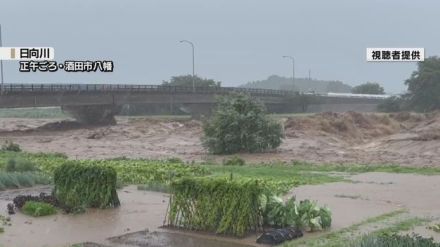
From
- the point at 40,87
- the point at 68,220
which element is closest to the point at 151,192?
the point at 68,220

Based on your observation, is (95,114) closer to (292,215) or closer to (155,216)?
(155,216)

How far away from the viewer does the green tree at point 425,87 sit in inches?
3799

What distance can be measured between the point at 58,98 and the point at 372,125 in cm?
3563

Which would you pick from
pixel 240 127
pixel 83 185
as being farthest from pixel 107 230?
pixel 240 127

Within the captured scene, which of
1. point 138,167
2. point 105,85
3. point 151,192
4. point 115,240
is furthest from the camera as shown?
point 105,85

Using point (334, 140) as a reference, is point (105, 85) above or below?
above

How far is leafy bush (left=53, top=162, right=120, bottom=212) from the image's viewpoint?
15102 mm

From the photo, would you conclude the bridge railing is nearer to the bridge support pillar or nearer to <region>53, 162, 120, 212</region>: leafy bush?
the bridge support pillar

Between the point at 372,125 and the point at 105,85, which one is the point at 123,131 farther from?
the point at 372,125

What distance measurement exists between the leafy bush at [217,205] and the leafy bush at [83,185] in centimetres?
280

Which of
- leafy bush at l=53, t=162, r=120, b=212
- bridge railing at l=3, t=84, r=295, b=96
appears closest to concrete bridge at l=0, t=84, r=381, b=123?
bridge railing at l=3, t=84, r=295, b=96

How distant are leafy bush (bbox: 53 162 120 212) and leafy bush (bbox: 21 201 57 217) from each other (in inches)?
15.5

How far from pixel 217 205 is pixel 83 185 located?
4.24 m

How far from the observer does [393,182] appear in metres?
22.7
